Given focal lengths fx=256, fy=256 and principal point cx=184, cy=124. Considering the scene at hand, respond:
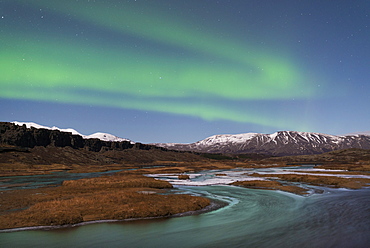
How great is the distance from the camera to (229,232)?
22406 millimetres

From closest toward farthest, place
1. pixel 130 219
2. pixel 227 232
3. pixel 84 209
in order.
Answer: pixel 227 232
pixel 130 219
pixel 84 209

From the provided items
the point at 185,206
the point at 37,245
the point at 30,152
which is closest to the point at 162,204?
the point at 185,206

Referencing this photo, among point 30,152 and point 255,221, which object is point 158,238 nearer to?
point 255,221

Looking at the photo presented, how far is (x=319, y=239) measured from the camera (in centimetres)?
2055

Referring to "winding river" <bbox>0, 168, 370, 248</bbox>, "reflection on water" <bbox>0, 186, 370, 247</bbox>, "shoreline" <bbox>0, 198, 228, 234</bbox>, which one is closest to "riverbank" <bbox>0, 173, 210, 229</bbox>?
"shoreline" <bbox>0, 198, 228, 234</bbox>

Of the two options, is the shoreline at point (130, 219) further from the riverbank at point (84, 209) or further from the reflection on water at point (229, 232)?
the reflection on water at point (229, 232)

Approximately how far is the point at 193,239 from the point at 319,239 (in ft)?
33.1

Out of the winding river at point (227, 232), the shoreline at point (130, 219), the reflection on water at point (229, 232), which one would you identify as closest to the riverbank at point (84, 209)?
the shoreline at point (130, 219)

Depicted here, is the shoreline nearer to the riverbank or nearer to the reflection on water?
the riverbank

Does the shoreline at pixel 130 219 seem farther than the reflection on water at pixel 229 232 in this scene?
Yes

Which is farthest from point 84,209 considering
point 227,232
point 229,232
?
point 229,232

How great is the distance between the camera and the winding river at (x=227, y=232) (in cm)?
1953

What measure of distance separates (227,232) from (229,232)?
0.17 metres

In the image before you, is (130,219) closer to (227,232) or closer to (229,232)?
(227,232)
